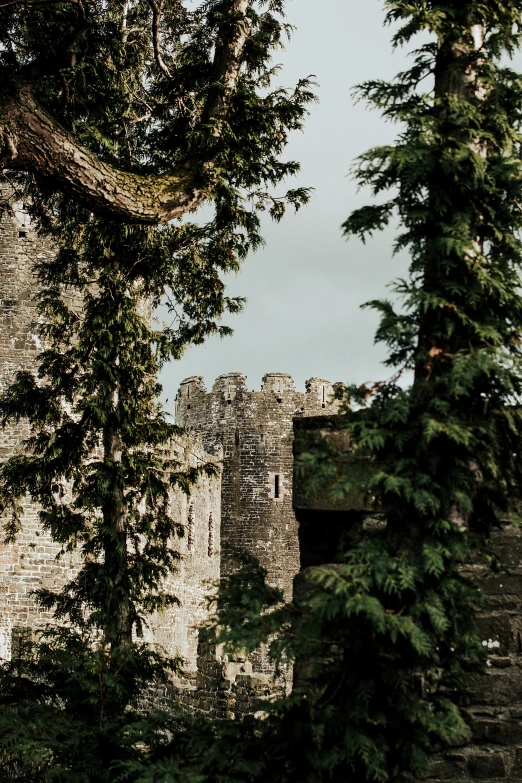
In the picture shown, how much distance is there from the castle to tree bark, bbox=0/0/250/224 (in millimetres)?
2213

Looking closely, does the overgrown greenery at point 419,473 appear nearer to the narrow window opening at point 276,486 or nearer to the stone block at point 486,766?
the stone block at point 486,766

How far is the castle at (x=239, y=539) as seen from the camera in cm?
552

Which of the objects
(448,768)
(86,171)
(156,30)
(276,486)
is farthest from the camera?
(276,486)

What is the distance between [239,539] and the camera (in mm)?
30859

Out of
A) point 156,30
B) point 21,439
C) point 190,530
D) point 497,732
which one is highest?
point 156,30

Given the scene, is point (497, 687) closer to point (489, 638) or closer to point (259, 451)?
point (489, 638)

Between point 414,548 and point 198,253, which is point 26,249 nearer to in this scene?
point 198,253

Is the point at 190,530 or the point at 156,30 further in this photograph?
the point at 190,530

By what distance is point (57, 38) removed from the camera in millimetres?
10133

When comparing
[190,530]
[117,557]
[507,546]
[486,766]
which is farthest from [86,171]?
[190,530]

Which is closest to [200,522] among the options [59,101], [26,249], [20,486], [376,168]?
[26,249]

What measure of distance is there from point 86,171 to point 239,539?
933 inches

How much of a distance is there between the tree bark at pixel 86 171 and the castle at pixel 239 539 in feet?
7.26

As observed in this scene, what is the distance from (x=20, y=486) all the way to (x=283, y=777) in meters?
7.85
